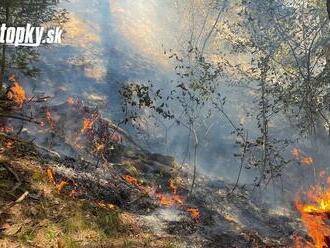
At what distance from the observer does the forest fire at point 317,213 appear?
511 inches

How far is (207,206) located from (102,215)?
5.82m

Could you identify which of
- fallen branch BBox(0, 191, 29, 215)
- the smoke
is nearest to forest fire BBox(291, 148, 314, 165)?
the smoke

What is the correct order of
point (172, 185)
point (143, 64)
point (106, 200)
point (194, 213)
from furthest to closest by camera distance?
point (143, 64) → point (172, 185) → point (194, 213) → point (106, 200)

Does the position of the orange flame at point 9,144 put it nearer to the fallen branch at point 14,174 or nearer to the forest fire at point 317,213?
the fallen branch at point 14,174

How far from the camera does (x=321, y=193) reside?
20734 mm

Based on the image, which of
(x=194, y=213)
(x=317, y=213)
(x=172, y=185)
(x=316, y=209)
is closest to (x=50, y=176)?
(x=194, y=213)

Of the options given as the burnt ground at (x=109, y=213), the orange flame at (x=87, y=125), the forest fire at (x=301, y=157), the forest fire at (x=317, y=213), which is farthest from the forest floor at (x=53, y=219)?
the forest fire at (x=301, y=157)

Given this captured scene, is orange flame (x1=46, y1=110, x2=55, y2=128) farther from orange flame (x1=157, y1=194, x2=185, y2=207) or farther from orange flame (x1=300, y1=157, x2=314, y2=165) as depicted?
orange flame (x1=300, y1=157, x2=314, y2=165)

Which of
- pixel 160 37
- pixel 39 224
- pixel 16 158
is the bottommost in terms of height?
pixel 39 224

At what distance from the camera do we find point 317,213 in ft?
51.7

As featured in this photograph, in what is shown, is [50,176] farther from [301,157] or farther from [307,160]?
[301,157]

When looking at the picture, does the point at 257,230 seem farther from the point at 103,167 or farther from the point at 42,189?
the point at 42,189

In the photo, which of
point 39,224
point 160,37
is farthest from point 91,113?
point 160,37

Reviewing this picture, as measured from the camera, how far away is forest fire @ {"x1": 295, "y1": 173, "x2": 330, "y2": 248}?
511 inches
